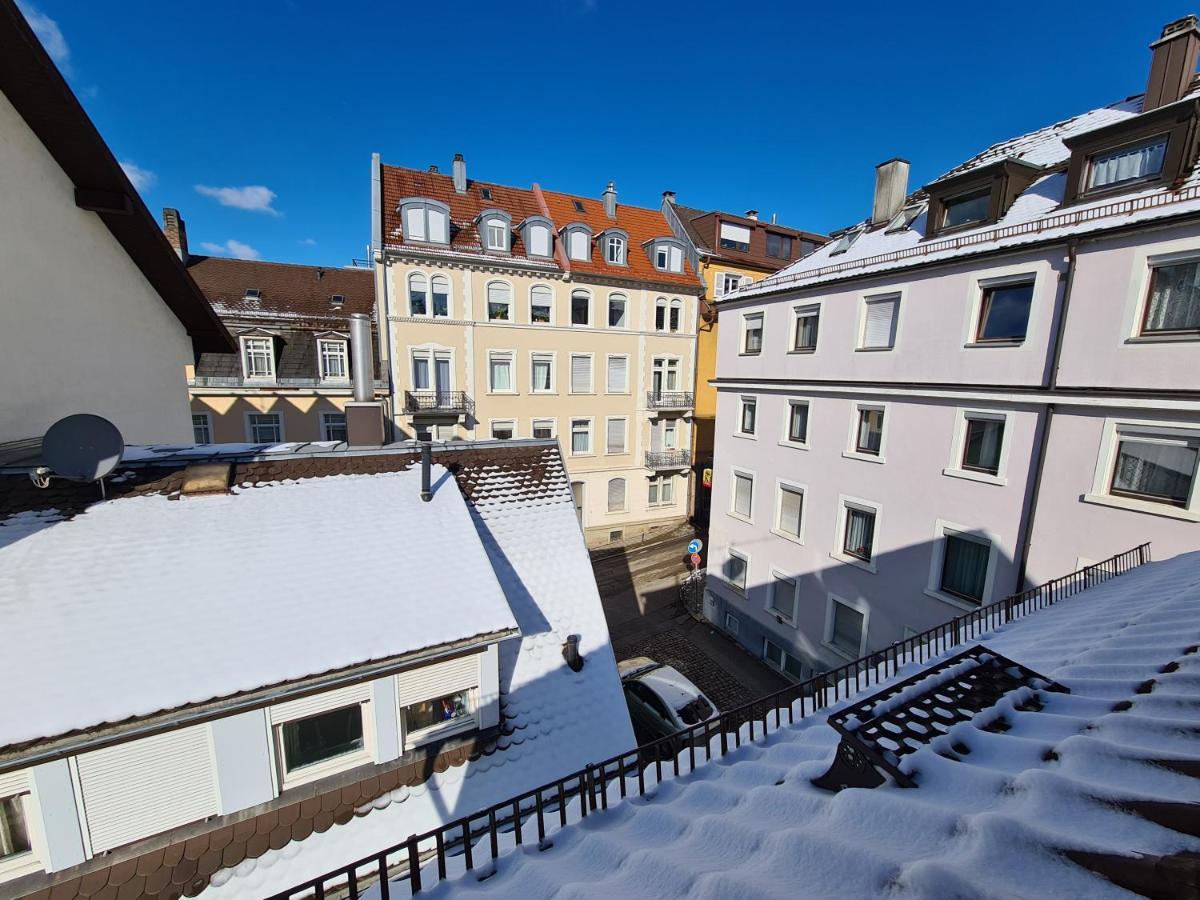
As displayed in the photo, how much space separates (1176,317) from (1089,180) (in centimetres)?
352

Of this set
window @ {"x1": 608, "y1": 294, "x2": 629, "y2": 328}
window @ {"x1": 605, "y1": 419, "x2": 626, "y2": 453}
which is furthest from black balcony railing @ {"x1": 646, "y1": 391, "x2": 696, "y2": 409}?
window @ {"x1": 608, "y1": 294, "x2": 629, "y2": 328}

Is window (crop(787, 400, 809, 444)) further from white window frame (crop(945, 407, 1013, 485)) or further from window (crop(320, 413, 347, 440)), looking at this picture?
window (crop(320, 413, 347, 440))

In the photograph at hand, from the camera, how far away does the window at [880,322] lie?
11.3 meters

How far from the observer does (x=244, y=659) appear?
191 inches

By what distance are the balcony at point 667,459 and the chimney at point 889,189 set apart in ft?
42.8

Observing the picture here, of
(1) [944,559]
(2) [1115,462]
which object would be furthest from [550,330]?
(2) [1115,462]

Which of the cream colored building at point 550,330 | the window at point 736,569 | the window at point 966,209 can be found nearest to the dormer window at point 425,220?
the cream colored building at point 550,330

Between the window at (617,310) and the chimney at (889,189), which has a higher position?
the chimney at (889,189)

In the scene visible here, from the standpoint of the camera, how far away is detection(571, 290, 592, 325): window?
22094mm

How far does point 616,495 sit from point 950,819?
22.5 metres

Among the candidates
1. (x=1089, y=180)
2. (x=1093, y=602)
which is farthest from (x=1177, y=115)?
(x=1093, y=602)

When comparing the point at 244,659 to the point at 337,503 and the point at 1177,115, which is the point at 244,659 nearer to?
the point at 337,503

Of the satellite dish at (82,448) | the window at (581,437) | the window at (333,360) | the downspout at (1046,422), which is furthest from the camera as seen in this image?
the window at (581,437)

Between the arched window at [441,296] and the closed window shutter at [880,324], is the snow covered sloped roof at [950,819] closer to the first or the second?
the closed window shutter at [880,324]
